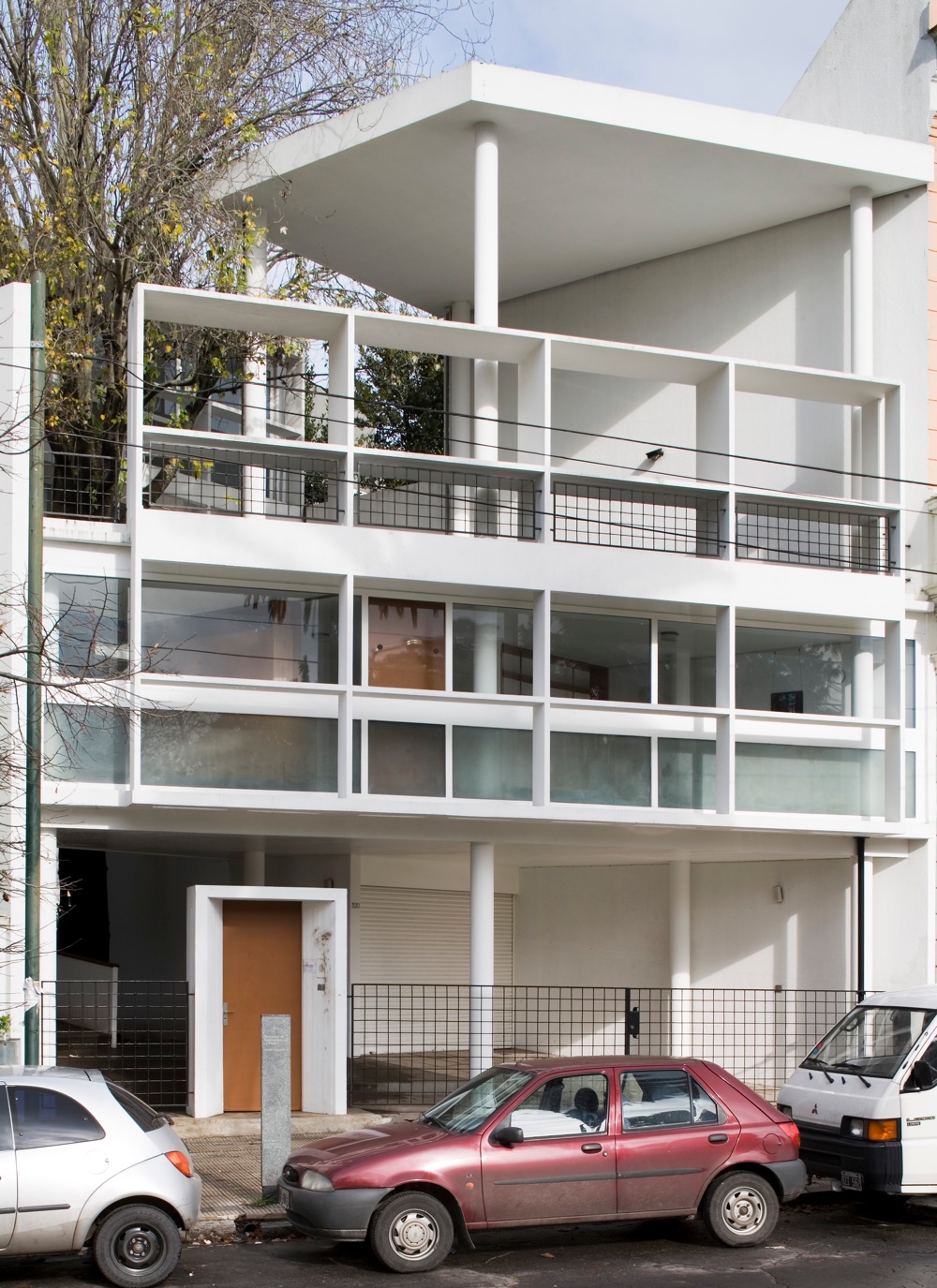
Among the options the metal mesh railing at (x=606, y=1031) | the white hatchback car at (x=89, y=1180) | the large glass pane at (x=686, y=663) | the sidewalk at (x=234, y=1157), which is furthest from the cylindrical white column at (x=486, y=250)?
the white hatchback car at (x=89, y=1180)

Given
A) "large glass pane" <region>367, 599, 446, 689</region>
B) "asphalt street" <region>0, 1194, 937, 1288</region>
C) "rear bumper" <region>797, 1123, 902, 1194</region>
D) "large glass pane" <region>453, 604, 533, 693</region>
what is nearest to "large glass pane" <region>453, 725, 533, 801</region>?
"large glass pane" <region>453, 604, 533, 693</region>

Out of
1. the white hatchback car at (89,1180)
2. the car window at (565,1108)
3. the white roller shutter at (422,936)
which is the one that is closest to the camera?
the white hatchback car at (89,1180)

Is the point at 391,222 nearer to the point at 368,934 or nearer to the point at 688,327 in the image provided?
the point at 688,327

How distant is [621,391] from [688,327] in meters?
1.38

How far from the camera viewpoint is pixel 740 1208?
1107 cm

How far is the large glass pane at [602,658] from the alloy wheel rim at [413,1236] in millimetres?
9140

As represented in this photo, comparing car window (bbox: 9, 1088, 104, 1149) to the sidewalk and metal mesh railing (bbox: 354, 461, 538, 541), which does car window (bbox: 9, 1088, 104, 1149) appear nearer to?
the sidewalk

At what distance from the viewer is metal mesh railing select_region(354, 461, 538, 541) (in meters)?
18.5

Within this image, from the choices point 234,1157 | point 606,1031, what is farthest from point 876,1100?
point 606,1031

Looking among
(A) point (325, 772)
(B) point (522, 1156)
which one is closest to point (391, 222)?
(A) point (325, 772)

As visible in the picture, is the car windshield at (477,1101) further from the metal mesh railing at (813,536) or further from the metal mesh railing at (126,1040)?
the metal mesh railing at (813,536)

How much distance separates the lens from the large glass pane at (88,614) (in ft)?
54.0

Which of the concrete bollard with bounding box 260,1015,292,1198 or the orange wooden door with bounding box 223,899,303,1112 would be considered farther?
the orange wooden door with bounding box 223,899,303,1112

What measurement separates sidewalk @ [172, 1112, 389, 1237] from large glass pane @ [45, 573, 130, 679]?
15.8ft
